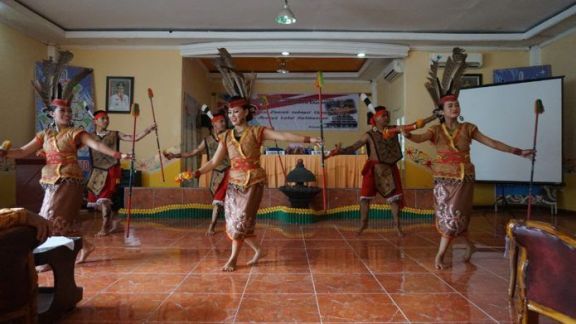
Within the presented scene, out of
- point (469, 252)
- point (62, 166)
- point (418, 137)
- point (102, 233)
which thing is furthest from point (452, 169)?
point (102, 233)

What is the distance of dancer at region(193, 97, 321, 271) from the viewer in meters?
3.30

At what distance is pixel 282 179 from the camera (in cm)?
672

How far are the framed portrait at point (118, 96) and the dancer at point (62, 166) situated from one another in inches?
174

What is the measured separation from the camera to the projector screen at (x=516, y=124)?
21.2 feet

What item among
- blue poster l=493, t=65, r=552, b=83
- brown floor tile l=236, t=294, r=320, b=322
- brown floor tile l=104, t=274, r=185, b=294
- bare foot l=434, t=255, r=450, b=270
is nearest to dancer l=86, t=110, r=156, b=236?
brown floor tile l=104, t=274, r=185, b=294

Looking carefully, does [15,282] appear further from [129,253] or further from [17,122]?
[17,122]

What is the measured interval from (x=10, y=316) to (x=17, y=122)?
6.16 metres

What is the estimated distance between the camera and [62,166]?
3.21 metres

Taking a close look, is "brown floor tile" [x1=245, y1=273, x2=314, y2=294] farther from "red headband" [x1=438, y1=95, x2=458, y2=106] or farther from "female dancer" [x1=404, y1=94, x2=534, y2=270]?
"red headband" [x1=438, y1=95, x2=458, y2=106]

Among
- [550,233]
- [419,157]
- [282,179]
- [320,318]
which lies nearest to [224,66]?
[320,318]

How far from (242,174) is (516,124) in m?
5.69

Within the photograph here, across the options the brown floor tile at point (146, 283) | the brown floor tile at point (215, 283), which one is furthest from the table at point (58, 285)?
the brown floor tile at point (215, 283)

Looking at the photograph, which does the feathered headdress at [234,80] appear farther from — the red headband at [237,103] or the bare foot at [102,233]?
the bare foot at [102,233]

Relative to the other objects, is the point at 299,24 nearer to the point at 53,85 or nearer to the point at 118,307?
the point at 53,85
